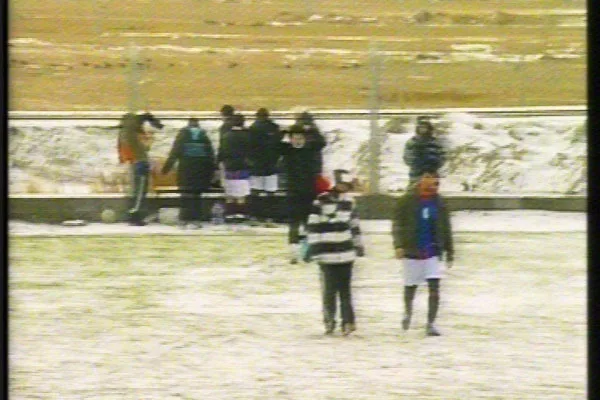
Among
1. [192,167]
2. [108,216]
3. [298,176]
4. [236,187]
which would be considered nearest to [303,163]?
[298,176]

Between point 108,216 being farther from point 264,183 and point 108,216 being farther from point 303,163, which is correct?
point 303,163

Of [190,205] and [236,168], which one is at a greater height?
[236,168]

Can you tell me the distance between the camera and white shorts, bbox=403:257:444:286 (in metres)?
4.07

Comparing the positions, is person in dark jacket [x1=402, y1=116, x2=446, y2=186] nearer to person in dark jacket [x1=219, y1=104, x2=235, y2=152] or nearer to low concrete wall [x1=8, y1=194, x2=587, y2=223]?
low concrete wall [x1=8, y1=194, x2=587, y2=223]

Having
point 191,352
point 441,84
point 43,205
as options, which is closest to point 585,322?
point 441,84

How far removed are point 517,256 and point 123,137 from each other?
152 cm

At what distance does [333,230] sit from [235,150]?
47 centimetres

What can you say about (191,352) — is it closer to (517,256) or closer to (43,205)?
(43,205)

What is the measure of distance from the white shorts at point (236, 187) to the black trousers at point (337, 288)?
15.5 inches

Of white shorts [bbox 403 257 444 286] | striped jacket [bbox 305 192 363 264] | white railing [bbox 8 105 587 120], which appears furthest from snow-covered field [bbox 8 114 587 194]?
white shorts [bbox 403 257 444 286]

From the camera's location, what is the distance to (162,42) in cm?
398

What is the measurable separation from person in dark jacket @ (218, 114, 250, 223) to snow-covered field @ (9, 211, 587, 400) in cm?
11

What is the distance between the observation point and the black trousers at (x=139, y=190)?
403 centimetres

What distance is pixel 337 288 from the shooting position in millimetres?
4070
